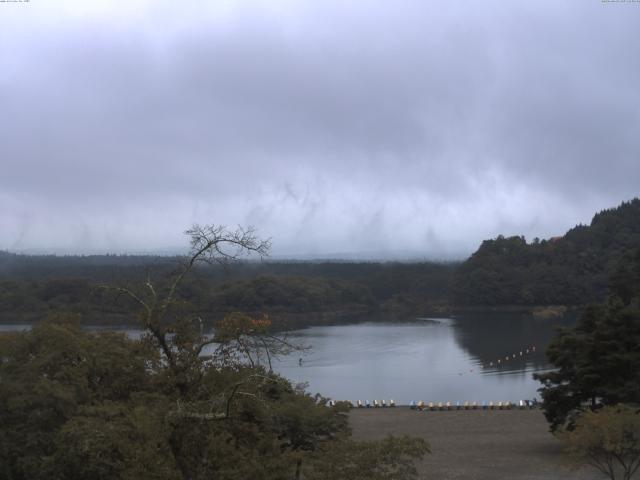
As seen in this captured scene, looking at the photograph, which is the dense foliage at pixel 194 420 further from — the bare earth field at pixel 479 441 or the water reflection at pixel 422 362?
the water reflection at pixel 422 362

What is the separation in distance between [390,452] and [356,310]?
6751 centimetres

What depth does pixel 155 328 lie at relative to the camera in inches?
254

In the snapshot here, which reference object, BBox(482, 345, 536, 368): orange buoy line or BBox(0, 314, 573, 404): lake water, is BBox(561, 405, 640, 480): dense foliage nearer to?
BBox(0, 314, 573, 404): lake water

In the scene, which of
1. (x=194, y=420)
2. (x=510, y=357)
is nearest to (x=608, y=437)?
(x=194, y=420)

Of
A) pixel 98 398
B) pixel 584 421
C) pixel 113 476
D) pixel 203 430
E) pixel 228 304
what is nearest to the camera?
pixel 203 430

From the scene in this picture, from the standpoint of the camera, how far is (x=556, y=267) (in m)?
74.4

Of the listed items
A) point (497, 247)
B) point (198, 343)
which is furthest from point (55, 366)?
point (497, 247)

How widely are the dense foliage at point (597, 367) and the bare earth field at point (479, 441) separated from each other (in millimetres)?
1073

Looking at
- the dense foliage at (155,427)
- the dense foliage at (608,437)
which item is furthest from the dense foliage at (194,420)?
the dense foliage at (608,437)

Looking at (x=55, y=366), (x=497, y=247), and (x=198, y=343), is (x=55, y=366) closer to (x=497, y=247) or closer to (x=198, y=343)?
(x=198, y=343)

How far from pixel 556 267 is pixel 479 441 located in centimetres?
5991

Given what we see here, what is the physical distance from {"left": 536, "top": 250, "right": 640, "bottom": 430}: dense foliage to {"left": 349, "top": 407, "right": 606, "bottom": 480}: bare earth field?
1073 millimetres

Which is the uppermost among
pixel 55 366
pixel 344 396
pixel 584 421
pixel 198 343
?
pixel 198 343

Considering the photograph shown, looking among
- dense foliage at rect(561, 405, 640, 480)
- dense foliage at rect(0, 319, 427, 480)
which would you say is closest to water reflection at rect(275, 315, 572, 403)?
dense foliage at rect(561, 405, 640, 480)
